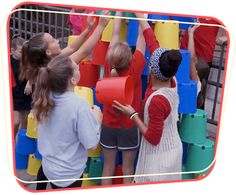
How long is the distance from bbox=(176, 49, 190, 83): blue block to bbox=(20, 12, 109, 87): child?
0.22m

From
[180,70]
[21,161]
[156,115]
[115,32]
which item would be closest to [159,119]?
[156,115]

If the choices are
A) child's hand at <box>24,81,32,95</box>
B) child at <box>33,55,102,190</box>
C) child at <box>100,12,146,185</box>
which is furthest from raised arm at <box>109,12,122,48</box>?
A: child's hand at <box>24,81,32,95</box>

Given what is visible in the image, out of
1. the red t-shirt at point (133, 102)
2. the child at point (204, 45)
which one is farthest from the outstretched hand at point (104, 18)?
the child at point (204, 45)

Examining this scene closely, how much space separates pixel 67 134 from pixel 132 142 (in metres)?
0.18

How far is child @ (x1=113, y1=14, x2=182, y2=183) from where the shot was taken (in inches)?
36.3

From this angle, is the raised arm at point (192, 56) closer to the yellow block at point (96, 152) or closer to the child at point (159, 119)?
the child at point (159, 119)

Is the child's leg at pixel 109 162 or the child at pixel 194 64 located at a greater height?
the child at pixel 194 64

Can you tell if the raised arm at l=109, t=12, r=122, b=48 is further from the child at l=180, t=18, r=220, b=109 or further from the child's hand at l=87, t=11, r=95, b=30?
the child at l=180, t=18, r=220, b=109

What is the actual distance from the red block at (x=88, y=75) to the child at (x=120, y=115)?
0.12ft

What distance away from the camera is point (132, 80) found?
0.91 m

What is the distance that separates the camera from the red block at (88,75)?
87 cm

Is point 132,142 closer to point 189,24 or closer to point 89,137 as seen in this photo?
point 89,137

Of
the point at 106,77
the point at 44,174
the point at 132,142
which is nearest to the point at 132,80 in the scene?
the point at 106,77

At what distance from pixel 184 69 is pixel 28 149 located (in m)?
0.42
